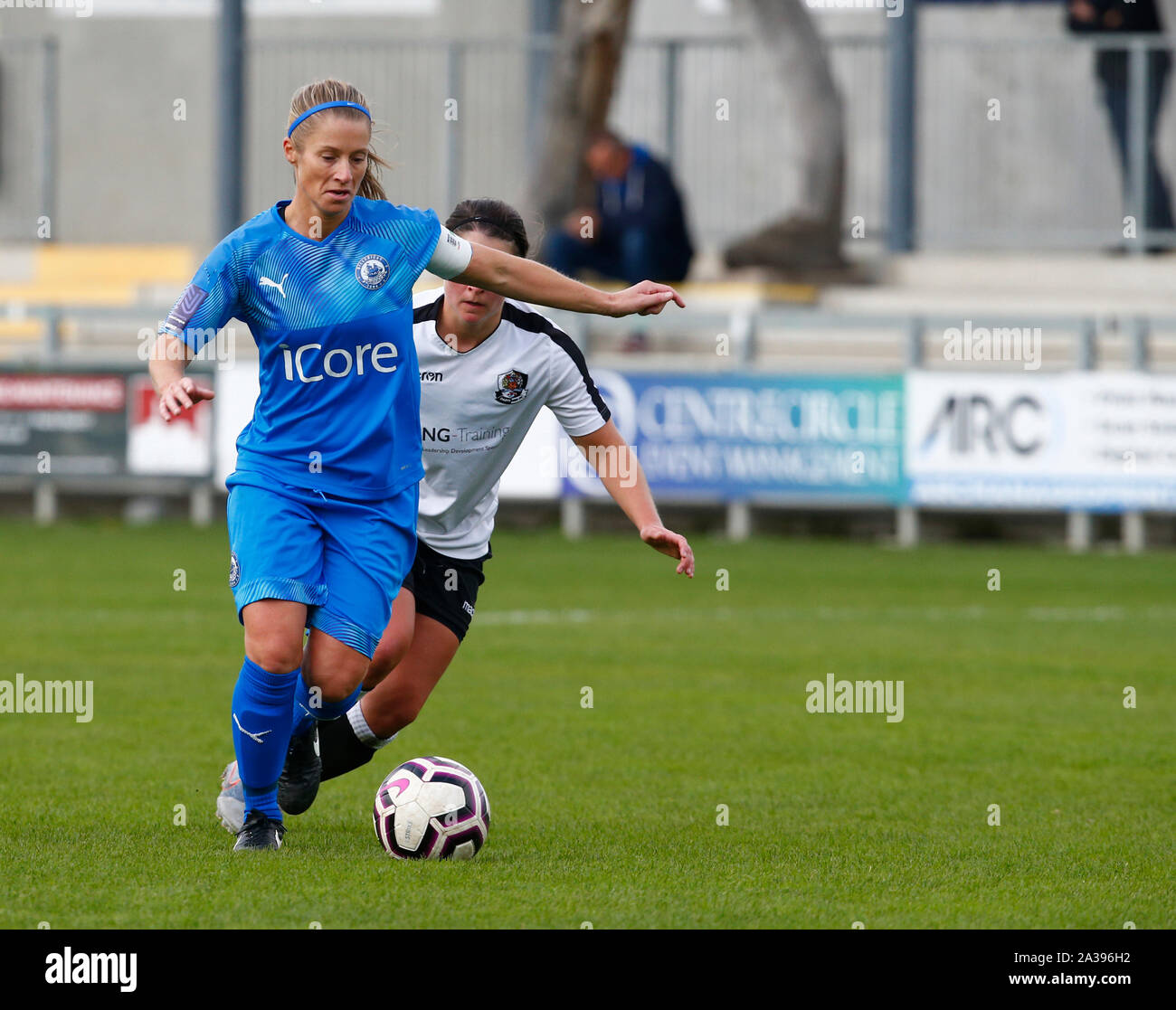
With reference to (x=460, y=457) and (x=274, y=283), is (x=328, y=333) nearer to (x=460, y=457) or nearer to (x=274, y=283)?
(x=274, y=283)

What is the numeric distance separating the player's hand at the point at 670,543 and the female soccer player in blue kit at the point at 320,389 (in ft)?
2.43

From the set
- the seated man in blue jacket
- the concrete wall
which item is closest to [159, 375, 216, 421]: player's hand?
the seated man in blue jacket

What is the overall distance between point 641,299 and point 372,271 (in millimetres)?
746

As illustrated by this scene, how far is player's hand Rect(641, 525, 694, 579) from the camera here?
6211 millimetres

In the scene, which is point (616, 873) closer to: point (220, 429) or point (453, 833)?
point (453, 833)

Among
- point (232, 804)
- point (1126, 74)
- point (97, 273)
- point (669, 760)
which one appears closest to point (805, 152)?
point (1126, 74)

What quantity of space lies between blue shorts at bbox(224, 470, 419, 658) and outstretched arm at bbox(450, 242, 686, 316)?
0.65 meters

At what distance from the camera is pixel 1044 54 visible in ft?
74.4

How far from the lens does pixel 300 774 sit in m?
6.35

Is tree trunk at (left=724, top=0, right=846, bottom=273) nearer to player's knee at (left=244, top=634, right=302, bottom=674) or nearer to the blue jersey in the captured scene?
the blue jersey

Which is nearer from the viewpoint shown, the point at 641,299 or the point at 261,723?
the point at 641,299

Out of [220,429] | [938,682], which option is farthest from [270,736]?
[220,429]
